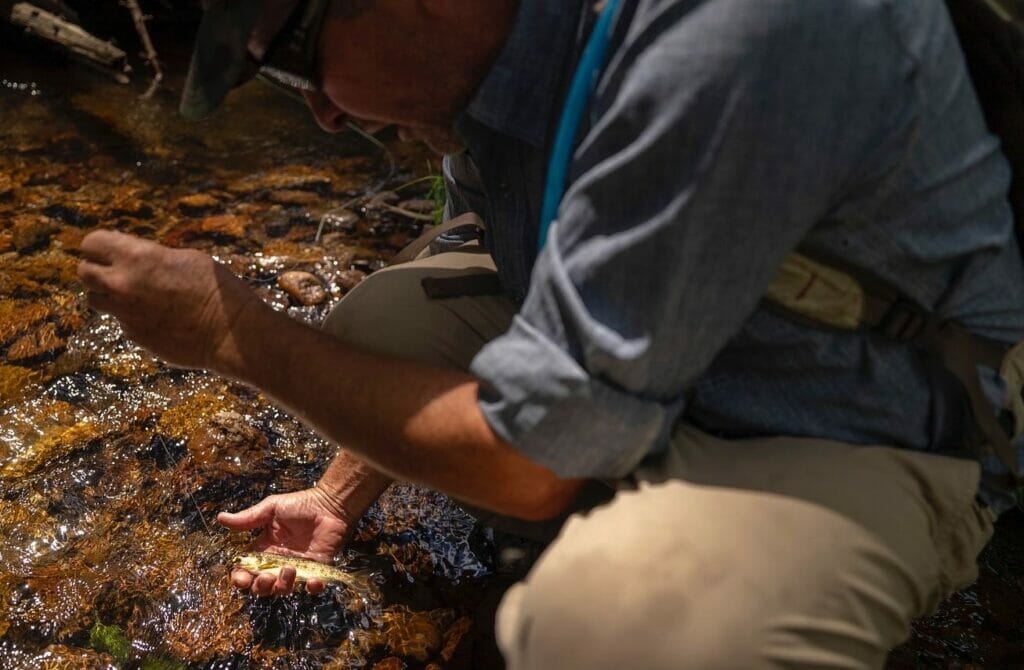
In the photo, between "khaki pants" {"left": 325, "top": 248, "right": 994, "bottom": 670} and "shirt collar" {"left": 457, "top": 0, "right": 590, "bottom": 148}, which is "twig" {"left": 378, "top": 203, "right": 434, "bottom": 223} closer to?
"shirt collar" {"left": 457, "top": 0, "right": 590, "bottom": 148}

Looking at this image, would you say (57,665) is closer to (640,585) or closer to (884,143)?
(640,585)

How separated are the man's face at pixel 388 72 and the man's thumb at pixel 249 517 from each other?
1.06 metres

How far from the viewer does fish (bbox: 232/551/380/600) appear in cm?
210

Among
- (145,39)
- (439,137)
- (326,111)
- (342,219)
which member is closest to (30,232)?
(342,219)

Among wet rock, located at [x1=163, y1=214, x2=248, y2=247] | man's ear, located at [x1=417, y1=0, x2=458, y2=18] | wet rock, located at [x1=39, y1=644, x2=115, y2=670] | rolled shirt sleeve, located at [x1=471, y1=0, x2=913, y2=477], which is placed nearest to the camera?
rolled shirt sleeve, located at [x1=471, y1=0, x2=913, y2=477]

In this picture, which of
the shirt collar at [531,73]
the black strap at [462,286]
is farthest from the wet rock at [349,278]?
the shirt collar at [531,73]

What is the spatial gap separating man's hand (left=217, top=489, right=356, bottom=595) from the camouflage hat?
106 cm

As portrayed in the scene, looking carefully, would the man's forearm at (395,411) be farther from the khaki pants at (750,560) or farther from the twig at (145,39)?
the twig at (145,39)

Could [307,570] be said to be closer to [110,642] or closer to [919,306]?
[110,642]

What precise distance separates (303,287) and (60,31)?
7.73ft

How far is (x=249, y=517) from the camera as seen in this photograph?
2176 mm

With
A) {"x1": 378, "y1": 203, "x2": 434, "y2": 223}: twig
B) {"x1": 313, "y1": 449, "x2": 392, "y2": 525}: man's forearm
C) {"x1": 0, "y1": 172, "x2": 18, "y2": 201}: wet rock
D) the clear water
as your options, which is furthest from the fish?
{"x1": 0, "y1": 172, "x2": 18, "y2": 201}: wet rock

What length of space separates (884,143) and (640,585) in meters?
0.73

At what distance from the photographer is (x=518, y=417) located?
4.32ft
